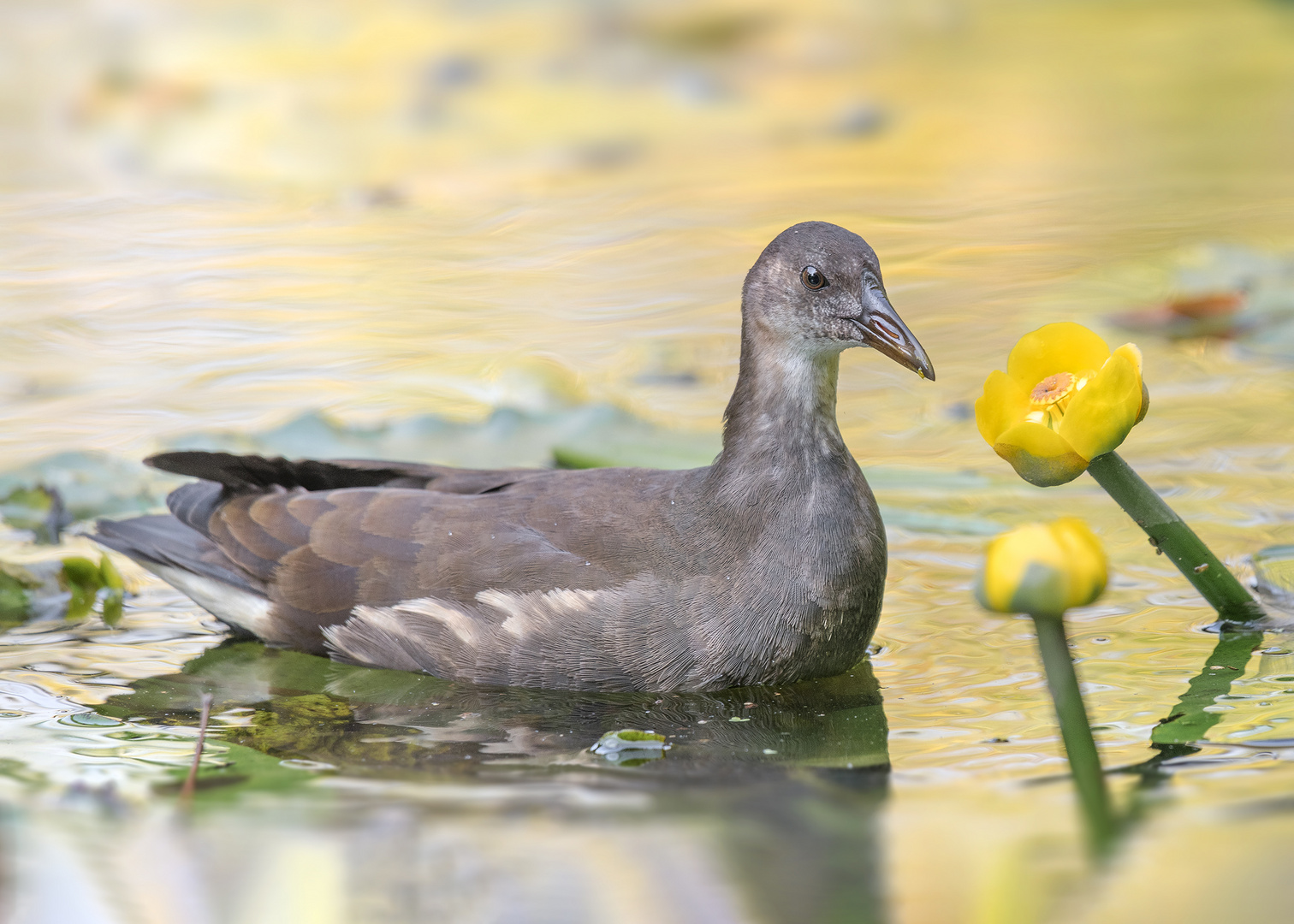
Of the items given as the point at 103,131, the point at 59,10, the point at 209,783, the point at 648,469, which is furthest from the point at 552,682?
the point at 59,10

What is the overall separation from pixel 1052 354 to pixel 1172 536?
46cm

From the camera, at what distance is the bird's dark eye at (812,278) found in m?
3.71

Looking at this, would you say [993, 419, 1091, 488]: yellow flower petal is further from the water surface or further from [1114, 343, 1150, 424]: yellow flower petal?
the water surface

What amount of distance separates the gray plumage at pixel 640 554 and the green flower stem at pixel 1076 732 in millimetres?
1284

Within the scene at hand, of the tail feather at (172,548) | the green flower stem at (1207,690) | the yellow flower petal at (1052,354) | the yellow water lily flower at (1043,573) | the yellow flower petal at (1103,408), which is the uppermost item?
the yellow flower petal at (1052,354)

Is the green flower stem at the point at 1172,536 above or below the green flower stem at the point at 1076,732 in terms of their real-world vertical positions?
above

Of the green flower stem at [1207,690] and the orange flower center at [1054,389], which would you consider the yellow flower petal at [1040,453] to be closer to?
the orange flower center at [1054,389]

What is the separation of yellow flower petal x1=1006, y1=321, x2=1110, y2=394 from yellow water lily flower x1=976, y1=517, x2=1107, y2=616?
0.64 metres

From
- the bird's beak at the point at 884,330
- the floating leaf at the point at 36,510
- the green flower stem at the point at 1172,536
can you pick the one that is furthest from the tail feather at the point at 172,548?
the green flower stem at the point at 1172,536

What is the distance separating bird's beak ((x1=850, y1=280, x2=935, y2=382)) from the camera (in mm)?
3547

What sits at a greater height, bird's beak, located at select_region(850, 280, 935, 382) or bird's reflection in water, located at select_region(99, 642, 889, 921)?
bird's beak, located at select_region(850, 280, 935, 382)

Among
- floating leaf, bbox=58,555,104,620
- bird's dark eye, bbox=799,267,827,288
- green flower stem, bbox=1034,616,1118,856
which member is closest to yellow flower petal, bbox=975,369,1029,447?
green flower stem, bbox=1034,616,1118,856

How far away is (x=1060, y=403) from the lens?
8.87 ft

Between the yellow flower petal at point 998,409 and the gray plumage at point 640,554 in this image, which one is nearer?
the yellow flower petal at point 998,409
